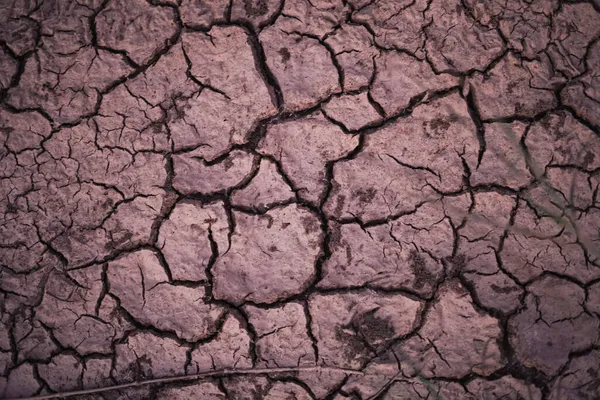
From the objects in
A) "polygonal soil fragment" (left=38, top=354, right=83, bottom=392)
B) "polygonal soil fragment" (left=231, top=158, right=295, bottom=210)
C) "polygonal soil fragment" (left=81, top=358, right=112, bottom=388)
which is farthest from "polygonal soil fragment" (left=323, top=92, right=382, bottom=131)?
"polygonal soil fragment" (left=38, top=354, right=83, bottom=392)

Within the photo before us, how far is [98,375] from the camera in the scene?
2.29m

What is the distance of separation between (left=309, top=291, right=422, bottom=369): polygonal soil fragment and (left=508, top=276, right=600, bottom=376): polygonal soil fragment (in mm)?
482

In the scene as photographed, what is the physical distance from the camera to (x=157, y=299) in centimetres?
231

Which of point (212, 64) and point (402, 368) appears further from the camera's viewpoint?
point (212, 64)

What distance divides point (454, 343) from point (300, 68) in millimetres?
1509

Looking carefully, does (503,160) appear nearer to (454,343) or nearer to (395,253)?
(395,253)

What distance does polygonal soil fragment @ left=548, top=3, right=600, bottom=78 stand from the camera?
7.75 ft

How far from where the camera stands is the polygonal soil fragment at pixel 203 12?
2461 millimetres

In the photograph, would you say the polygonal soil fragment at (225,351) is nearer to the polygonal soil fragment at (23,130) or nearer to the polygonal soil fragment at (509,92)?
the polygonal soil fragment at (23,130)

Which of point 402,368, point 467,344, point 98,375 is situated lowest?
point 98,375

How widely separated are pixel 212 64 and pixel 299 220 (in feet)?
2.98

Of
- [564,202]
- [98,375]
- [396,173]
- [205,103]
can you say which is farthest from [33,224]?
[564,202]

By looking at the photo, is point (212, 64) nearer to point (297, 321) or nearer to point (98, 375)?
point (297, 321)

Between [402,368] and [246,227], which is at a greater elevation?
[246,227]
